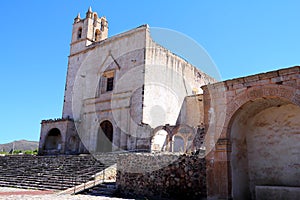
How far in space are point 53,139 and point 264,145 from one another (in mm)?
18742

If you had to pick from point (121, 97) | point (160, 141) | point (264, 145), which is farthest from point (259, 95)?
point (121, 97)

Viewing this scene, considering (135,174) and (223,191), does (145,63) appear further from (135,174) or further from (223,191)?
(223,191)

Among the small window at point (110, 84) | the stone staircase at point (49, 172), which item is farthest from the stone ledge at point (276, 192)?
the small window at point (110, 84)

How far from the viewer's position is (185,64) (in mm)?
22781

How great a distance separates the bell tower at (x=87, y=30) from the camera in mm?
23219

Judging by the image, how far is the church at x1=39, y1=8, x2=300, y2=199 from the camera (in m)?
7.00

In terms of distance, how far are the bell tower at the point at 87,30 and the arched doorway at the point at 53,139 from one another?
7.21m

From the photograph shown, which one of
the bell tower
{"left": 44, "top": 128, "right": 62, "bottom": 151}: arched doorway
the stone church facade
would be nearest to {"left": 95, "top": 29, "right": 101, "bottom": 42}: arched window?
the bell tower

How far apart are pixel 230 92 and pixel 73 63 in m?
18.8

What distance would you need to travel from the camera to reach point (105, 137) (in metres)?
20.2

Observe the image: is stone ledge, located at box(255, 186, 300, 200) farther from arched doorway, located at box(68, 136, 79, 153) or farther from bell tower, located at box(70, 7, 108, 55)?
bell tower, located at box(70, 7, 108, 55)

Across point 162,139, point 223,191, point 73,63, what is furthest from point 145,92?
point 223,191

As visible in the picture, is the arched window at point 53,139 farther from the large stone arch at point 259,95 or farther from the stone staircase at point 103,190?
the large stone arch at point 259,95

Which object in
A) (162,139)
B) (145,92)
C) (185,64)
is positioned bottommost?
(162,139)
